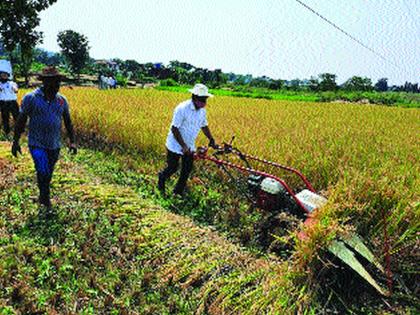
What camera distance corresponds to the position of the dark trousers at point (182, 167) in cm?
503

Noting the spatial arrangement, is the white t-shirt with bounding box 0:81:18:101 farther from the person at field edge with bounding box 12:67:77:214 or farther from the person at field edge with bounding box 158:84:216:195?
the person at field edge with bounding box 158:84:216:195

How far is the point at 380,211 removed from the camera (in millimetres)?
3318

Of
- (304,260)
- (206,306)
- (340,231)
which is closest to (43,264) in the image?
(206,306)

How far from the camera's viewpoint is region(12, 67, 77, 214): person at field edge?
4145 mm

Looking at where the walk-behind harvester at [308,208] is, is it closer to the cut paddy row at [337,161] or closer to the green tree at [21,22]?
the cut paddy row at [337,161]

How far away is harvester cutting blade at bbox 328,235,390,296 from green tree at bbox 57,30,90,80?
41.4 meters

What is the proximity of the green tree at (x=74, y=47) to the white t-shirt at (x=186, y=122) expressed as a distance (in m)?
38.9

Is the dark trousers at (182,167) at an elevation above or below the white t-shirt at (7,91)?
below

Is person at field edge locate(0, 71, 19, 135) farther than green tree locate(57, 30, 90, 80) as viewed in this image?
No

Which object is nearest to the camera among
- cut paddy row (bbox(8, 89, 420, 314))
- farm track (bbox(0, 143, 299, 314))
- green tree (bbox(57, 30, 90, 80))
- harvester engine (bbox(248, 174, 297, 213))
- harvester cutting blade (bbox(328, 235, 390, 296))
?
harvester cutting blade (bbox(328, 235, 390, 296))

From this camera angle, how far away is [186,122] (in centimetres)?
483

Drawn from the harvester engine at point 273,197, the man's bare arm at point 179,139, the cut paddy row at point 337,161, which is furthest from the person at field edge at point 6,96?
the harvester engine at point 273,197

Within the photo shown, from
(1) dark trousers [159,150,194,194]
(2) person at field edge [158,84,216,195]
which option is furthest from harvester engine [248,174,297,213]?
(1) dark trousers [159,150,194,194]

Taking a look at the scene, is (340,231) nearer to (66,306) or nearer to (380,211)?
(380,211)
